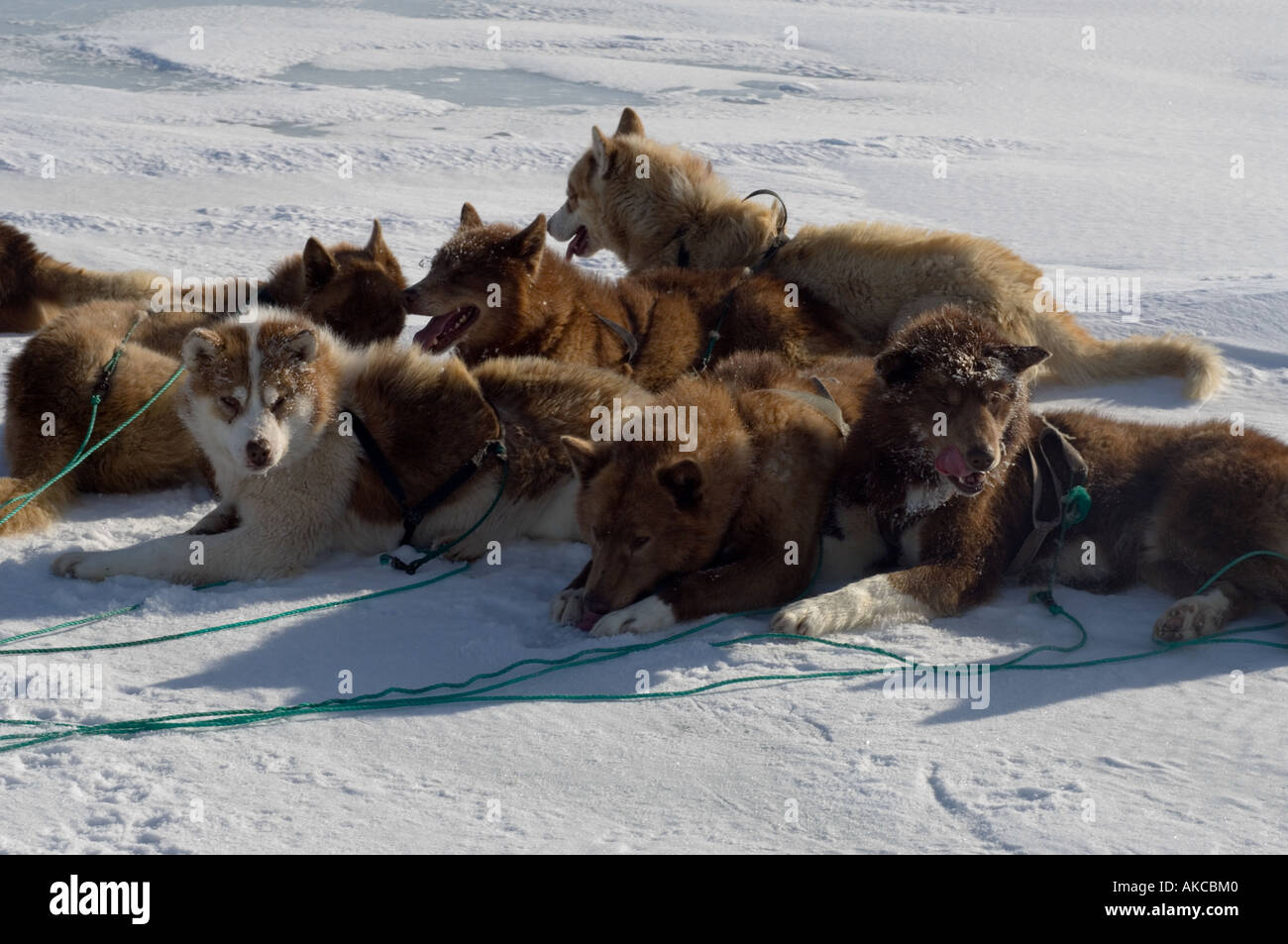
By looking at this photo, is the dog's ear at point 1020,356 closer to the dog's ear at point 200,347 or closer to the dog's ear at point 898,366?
the dog's ear at point 898,366

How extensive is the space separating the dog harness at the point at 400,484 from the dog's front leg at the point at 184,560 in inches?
20.6

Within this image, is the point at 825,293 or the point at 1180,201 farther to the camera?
the point at 1180,201

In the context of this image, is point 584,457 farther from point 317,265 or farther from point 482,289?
point 317,265

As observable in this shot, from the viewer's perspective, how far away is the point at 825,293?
736cm

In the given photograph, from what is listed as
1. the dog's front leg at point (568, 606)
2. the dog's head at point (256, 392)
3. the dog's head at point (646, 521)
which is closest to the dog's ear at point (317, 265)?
the dog's head at point (256, 392)

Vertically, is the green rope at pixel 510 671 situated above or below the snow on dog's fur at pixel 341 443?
below

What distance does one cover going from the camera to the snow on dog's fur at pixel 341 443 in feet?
15.6

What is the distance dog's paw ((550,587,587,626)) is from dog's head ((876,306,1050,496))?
1.27 meters

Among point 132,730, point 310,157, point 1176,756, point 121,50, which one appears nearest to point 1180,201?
point 310,157

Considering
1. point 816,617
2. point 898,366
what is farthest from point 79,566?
point 898,366

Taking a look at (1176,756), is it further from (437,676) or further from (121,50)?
(121,50)

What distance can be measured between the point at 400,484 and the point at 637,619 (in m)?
→ 1.30

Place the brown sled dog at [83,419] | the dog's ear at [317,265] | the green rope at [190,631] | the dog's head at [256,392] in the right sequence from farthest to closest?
the dog's ear at [317,265] → the brown sled dog at [83,419] → the dog's head at [256,392] → the green rope at [190,631]

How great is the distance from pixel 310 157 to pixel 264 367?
981cm
